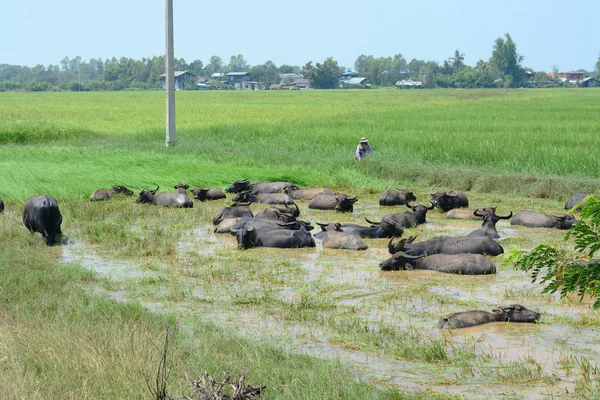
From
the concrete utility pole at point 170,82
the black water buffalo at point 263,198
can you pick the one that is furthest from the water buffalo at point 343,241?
the concrete utility pole at point 170,82

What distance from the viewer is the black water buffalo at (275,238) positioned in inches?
368

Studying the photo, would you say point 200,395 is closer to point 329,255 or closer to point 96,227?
point 329,255

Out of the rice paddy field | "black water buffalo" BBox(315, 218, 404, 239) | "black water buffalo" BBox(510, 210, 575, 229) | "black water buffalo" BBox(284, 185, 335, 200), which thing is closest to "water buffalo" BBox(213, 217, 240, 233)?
the rice paddy field

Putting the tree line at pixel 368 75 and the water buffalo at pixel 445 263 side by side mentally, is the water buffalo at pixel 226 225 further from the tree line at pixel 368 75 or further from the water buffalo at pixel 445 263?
the tree line at pixel 368 75

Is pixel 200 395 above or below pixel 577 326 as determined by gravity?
above

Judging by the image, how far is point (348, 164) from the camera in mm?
16000

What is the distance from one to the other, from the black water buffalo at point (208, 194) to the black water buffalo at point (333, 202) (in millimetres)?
1640

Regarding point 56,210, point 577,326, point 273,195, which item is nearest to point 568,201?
point 273,195

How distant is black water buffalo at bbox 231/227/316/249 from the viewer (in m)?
9.36

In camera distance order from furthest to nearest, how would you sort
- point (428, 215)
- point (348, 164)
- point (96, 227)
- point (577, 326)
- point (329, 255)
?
1. point (348, 164)
2. point (428, 215)
3. point (96, 227)
4. point (329, 255)
5. point (577, 326)

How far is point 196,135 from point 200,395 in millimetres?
19069

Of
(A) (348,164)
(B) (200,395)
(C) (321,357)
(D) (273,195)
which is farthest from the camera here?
(A) (348,164)

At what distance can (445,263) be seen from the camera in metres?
8.18

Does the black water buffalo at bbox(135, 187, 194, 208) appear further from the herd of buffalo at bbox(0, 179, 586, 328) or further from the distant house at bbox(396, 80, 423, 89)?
the distant house at bbox(396, 80, 423, 89)
